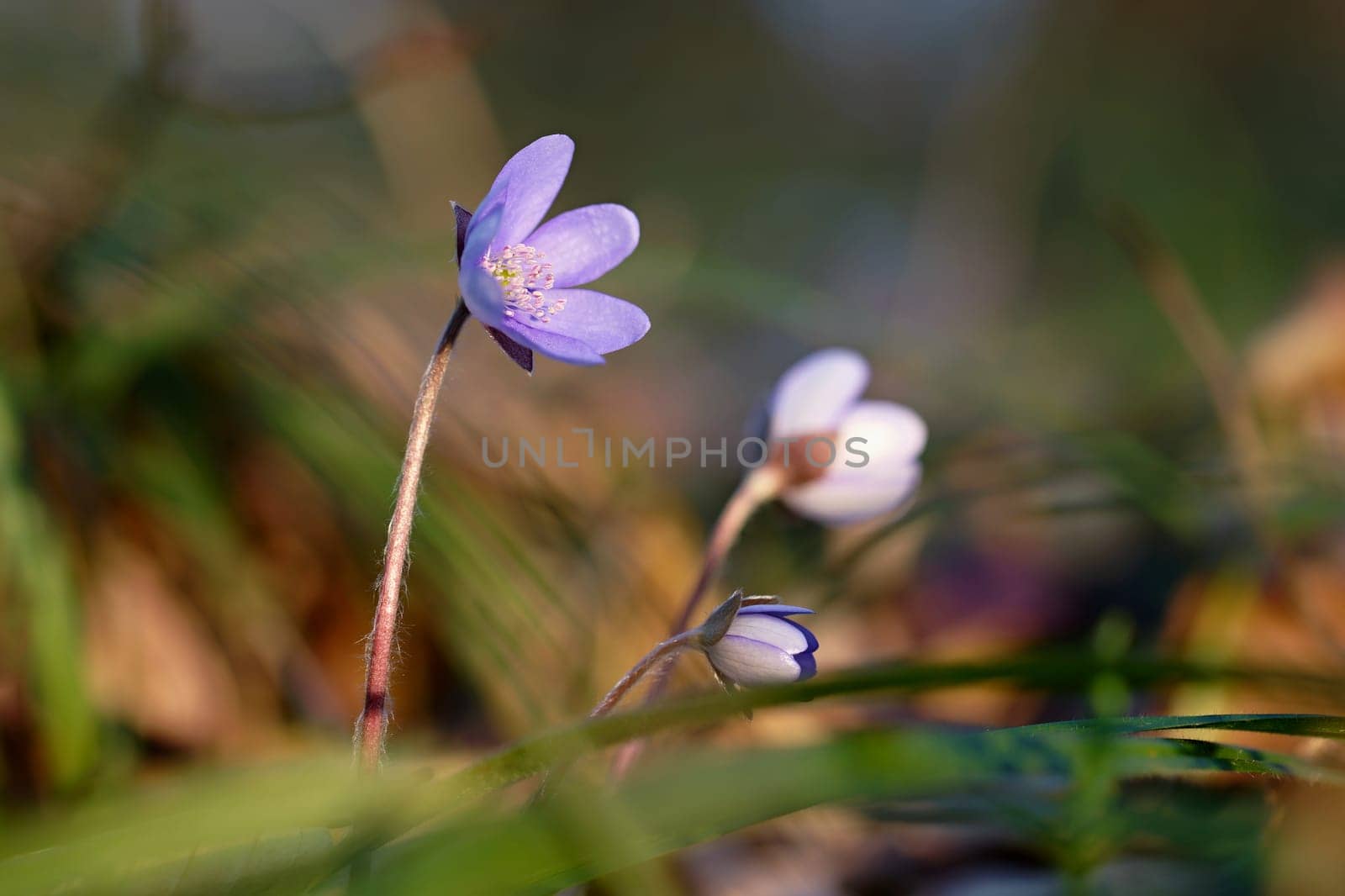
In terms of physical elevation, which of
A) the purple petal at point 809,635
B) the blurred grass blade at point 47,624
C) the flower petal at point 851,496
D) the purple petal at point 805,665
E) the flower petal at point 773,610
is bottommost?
the blurred grass blade at point 47,624

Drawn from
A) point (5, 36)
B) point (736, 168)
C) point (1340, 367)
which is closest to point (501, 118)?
point (736, 168)

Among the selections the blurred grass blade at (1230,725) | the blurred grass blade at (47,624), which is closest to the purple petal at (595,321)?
the blurred grass blade at (1230,725)

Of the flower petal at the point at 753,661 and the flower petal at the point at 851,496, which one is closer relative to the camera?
the flower petal at the point at 753,661

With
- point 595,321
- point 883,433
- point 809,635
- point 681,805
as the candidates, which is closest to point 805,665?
point 809,635

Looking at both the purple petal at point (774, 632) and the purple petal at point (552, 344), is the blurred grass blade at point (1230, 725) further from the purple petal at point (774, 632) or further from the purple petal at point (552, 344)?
the purple petal at point (552, 344)

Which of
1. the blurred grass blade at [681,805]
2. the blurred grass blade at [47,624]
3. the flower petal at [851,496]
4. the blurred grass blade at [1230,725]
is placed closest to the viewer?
the blurred grass blade at [681,805]

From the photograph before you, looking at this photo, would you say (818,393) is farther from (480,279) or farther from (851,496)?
(480,279)

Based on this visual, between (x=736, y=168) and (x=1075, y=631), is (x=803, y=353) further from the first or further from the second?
(x=736, y=168)
